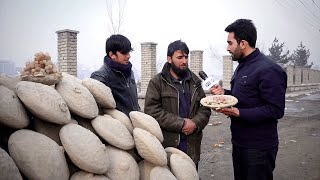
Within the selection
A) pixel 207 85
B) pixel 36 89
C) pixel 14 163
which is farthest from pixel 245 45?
pixel 14 163

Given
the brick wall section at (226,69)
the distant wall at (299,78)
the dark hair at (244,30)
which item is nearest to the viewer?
the dark hair at (244,30)

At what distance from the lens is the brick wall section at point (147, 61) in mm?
12469

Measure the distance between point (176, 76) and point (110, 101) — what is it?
99cm

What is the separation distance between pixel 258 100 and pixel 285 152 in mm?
4222

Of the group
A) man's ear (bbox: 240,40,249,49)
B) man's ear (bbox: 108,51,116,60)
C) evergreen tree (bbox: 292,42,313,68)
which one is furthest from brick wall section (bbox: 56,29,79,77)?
evergreen tree (bbox: 292,42,313,68)

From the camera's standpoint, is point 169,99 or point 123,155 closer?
point 123,155

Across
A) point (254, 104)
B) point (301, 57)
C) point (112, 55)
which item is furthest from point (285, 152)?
point (301, 57)

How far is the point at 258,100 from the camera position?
274 centimetres

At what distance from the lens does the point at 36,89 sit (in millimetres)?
2078

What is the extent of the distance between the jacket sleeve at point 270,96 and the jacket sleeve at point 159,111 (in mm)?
728

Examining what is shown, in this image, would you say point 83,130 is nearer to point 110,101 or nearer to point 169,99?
point 110,101

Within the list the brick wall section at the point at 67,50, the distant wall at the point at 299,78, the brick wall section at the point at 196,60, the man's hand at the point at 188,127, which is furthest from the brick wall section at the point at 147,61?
the distant wall at the point at 299,78

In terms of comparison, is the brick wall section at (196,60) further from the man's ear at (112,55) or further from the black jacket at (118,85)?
the man's ear at (112,55)

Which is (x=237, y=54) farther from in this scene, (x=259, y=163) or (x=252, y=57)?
(x=259, y=163)
